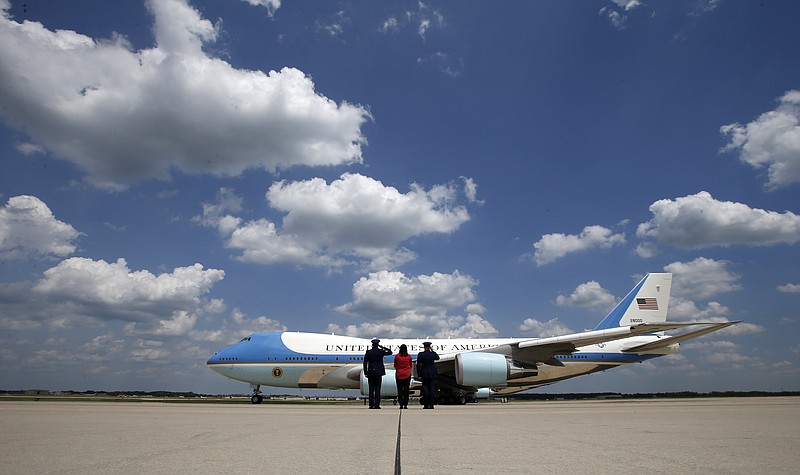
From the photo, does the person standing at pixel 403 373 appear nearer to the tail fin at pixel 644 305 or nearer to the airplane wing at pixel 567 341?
the airplane wing at pixel 567 341

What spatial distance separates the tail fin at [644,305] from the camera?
29750 mm

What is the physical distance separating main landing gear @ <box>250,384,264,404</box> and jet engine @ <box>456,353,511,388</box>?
10.9 metres

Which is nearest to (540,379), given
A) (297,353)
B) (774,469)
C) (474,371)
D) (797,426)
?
(474,371)

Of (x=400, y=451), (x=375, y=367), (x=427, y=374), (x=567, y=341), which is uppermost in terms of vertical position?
(x=567, y=341)

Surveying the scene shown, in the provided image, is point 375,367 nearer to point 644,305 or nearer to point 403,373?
point 403,373

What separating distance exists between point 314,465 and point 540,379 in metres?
24.4

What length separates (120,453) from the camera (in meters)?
3.94

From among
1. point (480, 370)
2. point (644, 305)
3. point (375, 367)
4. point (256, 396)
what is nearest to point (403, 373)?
point (375, 367)

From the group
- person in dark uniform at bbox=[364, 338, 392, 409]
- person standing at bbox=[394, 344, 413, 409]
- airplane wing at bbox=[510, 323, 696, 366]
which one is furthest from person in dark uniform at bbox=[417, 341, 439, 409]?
airplane wing at bbox=[510, 323, 696, 366]

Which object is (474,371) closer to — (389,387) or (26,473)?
(389,387)

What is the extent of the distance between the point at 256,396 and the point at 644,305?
→ 71.5ft

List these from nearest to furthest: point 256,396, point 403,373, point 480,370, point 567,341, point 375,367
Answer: point 403,373, point 375,367, point 480,370, point 567,341, point 256,396

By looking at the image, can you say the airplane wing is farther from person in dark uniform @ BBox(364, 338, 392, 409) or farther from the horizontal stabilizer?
person in dark uniform @ BBox(364, 338, 392, 409)

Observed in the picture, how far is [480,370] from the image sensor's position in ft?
62.5
